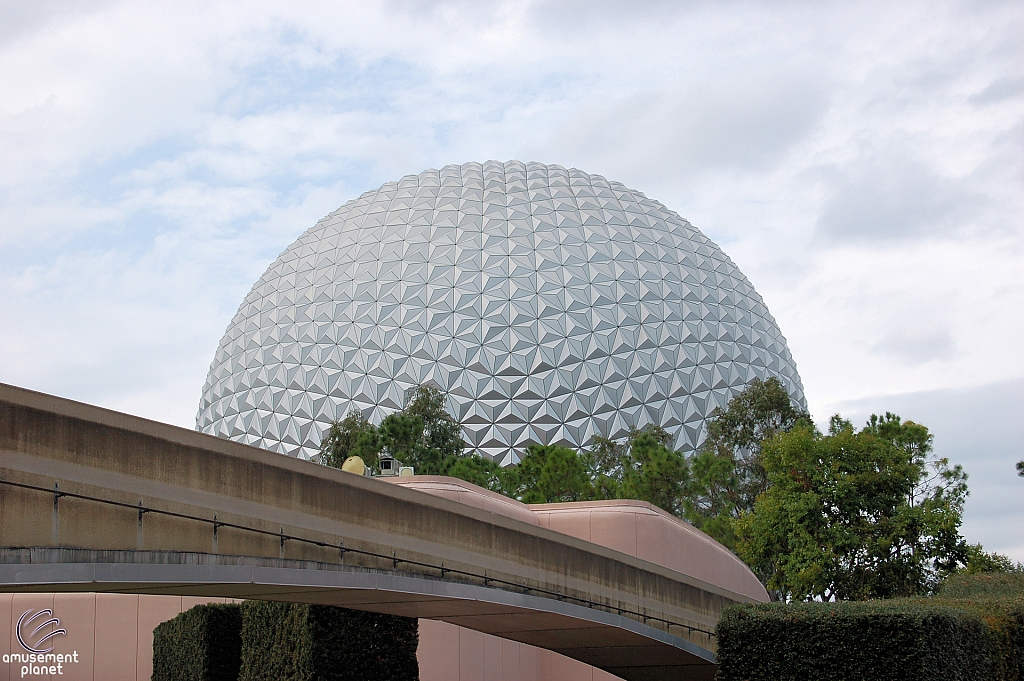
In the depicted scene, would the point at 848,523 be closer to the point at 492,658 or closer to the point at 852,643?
the point at 492,658

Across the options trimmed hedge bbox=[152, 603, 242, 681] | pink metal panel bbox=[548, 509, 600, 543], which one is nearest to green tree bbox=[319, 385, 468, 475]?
pink metal panel bbox=[548, 509, 600, 543]

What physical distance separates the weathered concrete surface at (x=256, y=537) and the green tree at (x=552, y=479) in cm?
1898

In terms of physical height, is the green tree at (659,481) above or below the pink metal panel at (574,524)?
above

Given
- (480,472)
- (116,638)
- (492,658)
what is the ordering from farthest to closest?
(480,472), (116,638), (492,658)

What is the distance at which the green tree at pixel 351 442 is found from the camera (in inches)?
1734

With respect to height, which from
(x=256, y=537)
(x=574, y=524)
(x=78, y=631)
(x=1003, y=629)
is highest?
(x=574, y=524)

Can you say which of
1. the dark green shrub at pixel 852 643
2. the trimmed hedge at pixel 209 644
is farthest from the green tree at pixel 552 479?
the dark green shrub at pixel 852 643

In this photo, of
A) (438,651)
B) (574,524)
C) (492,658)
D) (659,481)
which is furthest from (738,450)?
(438,651)

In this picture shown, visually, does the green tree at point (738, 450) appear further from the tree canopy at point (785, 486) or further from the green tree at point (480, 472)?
the green tree at point (480, 472)

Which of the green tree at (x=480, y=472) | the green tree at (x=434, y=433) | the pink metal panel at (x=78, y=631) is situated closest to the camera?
the pink metal panel at (x=78, y=631)

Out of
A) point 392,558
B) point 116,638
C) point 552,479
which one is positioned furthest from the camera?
point 552,479
